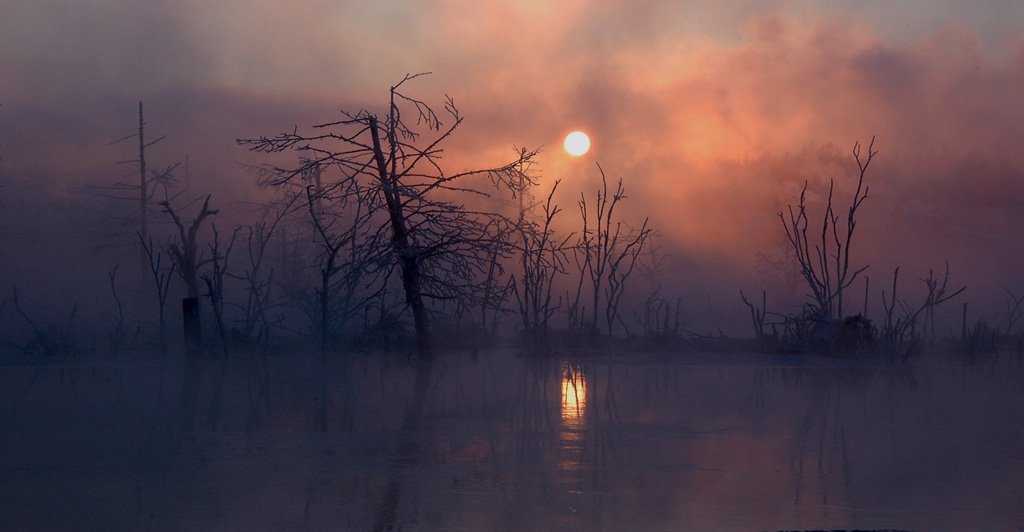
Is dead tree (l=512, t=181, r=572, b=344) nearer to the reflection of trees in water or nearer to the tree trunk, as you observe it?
the tree trunk

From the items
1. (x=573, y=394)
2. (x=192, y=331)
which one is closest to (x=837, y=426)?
(x=573, y=394)

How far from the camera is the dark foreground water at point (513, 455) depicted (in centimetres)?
463

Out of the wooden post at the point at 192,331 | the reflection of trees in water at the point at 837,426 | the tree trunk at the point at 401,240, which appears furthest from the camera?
the wooden post at the point at 192,331

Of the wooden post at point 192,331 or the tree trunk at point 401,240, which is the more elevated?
the tree trunk at point 401,240

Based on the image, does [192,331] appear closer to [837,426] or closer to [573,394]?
[573,394]

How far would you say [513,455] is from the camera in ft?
20.5

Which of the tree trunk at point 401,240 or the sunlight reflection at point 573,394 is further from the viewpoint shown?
the tree trunk at point 401,240

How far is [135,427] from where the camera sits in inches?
296

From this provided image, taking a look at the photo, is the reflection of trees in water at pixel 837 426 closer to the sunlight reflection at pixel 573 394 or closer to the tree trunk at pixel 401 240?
the sunlight reflection at pixel 573 394

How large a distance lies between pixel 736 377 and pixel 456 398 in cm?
442

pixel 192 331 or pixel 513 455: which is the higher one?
pixel 192 331

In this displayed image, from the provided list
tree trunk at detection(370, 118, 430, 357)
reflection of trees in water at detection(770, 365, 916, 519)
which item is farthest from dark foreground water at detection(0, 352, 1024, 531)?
tree trunk at detection(370, 118, 430, 357)

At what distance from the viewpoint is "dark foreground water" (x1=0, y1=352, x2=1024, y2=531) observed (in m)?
4.63

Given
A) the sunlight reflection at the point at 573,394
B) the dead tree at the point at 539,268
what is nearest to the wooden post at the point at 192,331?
the dead tree at the point at 539,268
